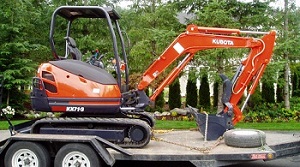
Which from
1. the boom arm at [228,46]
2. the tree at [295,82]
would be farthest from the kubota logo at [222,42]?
the tree at [295,82]

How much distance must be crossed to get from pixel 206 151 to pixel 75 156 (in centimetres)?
198

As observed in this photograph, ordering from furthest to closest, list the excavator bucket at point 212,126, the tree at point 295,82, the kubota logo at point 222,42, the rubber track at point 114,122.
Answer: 1. the tree at point 295,82
2. the kubota logo at point 222,42
3. the excavator bucket at point 212,126
4. the rubber track at point 114,122

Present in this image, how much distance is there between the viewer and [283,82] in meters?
15.6

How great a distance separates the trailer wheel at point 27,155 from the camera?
627cm

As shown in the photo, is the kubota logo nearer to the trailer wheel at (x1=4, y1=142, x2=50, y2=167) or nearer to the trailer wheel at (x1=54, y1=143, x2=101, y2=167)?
the trailer wheel at (x1=54, y1=143, x2=101, y2=167)

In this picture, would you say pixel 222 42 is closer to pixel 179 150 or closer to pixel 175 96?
pixel 179 150

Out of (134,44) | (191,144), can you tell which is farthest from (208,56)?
(191,144)

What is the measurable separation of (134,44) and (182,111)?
3388 mm

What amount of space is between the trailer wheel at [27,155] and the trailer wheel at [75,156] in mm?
245

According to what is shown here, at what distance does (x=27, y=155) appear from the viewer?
20.9 ft

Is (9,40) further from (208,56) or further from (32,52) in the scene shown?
(208,56)

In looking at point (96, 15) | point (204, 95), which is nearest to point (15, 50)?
point (204, 95)

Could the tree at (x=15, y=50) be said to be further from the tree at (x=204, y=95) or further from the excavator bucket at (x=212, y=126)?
the excavator bucket at (x=212, y=126)

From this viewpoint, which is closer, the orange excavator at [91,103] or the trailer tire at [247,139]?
the trailer tire at [247,139]
